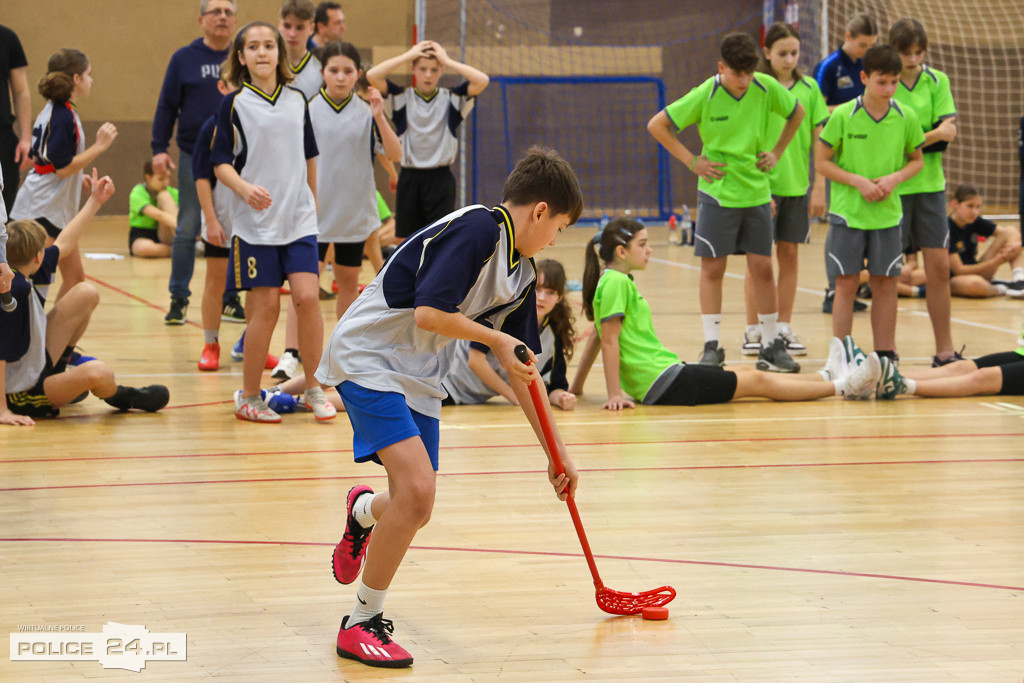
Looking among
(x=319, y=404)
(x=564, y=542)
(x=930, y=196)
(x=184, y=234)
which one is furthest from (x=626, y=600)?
(x=184, y=234)

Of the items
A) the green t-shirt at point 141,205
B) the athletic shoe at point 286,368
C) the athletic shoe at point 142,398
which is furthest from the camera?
the green t-shirt at point 141,205

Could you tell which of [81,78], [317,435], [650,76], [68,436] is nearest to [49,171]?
[81,78]

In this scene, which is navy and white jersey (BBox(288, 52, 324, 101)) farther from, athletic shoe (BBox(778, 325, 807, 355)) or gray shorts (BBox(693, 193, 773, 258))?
athletic shoe (BBox(778, 325, 807, 355))

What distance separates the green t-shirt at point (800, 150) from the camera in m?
6.46

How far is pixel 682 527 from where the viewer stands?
337 cm

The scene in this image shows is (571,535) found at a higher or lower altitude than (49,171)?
lower

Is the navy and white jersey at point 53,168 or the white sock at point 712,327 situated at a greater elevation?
the navy and white jersey at point 53,168

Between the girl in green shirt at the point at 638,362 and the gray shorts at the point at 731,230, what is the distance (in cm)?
91

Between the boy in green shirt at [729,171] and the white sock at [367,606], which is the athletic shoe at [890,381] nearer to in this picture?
the boy in green shirt at [729,171]

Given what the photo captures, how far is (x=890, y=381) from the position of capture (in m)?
5.16

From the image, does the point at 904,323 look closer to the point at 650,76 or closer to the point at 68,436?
the point at 68,436

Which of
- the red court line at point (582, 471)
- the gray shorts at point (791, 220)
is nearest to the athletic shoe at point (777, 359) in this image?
the gray shorts at point (791, 220)

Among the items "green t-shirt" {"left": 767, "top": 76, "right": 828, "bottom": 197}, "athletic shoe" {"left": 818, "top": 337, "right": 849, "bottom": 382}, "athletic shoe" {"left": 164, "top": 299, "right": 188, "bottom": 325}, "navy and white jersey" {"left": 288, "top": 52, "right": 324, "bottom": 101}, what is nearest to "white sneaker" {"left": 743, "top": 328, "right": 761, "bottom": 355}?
"green t-shirt" {"left": 767, "top": 76, "right": 828, "bottom": 197}

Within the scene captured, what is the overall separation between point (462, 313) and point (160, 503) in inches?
61.5
